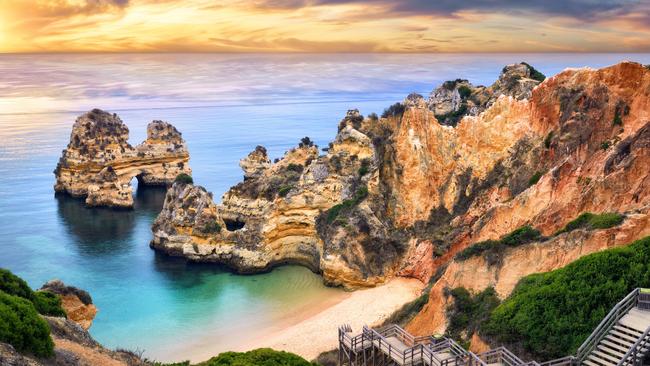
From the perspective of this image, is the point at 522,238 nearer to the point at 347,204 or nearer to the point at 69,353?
the point at 347,204

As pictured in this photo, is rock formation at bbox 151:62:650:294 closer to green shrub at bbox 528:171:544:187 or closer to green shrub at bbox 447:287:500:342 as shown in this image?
green shrub at bbox 528:171:544:187

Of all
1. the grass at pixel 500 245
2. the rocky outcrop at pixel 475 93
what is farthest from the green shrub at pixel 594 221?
the rocky outcrop at pixel 475 93

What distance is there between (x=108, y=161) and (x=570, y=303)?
173 feet

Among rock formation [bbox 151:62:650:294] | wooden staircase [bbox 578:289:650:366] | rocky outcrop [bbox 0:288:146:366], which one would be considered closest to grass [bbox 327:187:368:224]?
rock formation [bbox 151:62:650:294]

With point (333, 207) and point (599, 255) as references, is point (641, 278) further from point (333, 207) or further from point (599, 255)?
point (333, 207)

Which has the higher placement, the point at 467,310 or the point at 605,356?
the point at 605,356

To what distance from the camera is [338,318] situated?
31.8 meters

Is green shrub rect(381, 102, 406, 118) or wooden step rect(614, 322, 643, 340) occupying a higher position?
green shrub rect(381, 102, 406, 118)

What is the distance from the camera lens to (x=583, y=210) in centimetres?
2669

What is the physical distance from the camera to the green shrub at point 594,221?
2248 cm

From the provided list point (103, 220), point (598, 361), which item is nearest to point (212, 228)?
point (103, 220)

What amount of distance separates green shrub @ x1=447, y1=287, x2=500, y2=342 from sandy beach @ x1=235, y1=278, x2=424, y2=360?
672 cm

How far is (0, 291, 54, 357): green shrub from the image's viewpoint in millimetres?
14594

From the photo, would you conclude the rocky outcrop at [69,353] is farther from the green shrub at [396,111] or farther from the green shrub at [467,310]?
the green shrub at [396,111]
